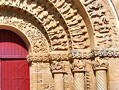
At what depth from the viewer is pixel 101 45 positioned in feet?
24.4

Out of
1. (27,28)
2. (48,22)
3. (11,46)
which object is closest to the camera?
(48,22)

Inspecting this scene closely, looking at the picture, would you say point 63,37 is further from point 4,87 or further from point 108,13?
point 4,87

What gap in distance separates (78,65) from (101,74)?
519 mm

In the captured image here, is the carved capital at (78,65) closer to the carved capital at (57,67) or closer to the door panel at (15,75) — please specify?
the carved capital at (57,67)

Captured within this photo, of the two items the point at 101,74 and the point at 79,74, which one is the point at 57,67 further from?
the point at 101,74

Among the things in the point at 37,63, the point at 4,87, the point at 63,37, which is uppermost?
the point at 63,37

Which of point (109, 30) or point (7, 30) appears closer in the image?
point (109, 30)

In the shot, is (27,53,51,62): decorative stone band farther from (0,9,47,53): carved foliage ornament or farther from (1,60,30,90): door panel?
(1,60,30,90): door panel

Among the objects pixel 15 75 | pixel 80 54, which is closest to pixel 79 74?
pixel 80 54

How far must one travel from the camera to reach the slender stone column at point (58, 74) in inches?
300

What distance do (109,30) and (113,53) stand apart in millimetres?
489

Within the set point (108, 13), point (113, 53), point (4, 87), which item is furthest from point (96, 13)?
point (4, 87)

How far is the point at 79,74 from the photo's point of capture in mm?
7531

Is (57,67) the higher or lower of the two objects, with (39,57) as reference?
lower
